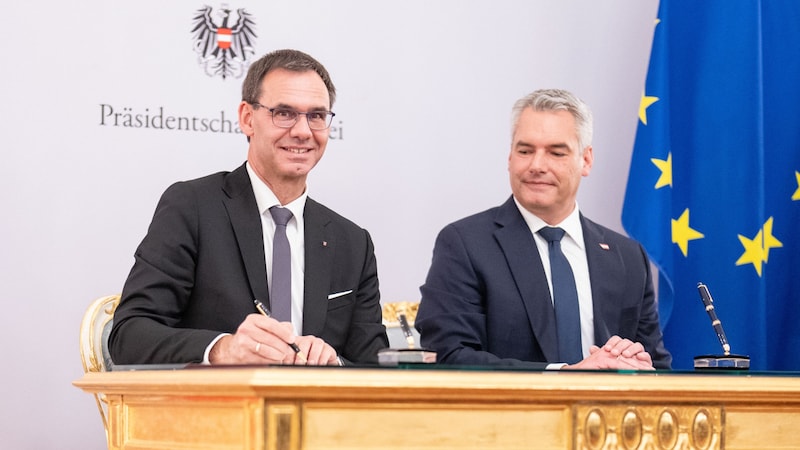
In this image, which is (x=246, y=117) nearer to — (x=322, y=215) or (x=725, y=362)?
(x=322, y=215)

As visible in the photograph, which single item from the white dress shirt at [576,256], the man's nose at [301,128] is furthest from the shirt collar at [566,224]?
the man's nose at [301,128]

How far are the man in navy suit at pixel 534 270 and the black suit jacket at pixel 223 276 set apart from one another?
27 centimetres

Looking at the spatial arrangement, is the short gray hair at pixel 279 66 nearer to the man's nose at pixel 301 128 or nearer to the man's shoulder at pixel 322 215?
the man's nose at pixel 301 128

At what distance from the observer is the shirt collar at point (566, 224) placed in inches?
157

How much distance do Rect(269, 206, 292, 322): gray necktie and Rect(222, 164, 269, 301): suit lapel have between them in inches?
1.2

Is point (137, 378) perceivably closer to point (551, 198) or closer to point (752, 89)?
point (551, 198)

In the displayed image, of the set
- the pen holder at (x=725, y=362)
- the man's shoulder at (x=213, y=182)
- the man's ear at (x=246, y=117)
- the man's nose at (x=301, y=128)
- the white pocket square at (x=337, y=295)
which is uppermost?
the man's ear at (x=246, y=117)

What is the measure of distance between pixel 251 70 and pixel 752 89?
7.97 ft

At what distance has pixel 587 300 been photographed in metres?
3.91

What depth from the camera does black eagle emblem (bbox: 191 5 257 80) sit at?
177 inches

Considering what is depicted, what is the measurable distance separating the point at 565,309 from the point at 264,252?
1034 mm

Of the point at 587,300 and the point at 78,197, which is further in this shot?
the point at 78,197

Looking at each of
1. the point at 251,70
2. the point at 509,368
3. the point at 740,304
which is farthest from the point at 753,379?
the point at 740,304

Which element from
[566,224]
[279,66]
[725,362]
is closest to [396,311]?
[566,224]
